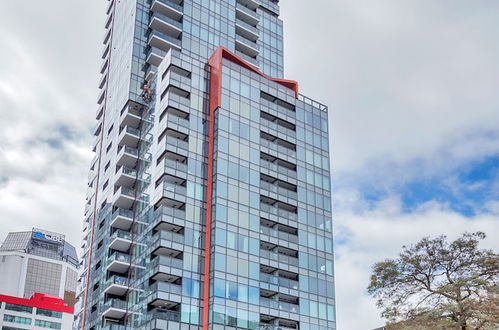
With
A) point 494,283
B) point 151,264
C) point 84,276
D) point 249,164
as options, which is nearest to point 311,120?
point 249,164

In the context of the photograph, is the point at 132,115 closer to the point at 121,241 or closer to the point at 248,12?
the point at 121,241

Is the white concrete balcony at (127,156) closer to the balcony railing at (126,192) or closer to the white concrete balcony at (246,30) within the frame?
the balcony railing at (126,192)

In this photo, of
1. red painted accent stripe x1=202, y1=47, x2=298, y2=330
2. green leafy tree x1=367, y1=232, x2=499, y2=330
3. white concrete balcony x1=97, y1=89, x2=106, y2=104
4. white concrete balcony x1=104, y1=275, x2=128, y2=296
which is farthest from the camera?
white concrete balcony x1=97, y1=89, x2=106, y2=104

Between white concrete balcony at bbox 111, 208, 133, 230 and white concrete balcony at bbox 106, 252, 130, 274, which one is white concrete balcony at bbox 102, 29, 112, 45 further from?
white concrete balcony at bbox 106, 252, 130, 274

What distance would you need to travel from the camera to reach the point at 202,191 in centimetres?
7538

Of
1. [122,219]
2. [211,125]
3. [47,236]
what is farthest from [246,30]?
[47,236]

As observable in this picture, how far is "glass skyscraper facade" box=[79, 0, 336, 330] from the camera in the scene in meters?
70.9

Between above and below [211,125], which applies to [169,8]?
above

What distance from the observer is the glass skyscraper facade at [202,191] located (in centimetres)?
7088

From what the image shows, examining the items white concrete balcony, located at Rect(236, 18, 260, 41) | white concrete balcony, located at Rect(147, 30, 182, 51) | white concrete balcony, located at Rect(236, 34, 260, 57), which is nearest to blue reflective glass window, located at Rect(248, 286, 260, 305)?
white concrete balcony, located at Rect(147, 30, 182, 51)

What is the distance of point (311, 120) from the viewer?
8925 centimetres

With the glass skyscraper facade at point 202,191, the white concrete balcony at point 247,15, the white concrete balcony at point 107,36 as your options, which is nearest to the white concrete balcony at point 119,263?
the glass skyscraper facade at point 202,191

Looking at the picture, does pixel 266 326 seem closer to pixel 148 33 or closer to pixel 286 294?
pixel 286 294

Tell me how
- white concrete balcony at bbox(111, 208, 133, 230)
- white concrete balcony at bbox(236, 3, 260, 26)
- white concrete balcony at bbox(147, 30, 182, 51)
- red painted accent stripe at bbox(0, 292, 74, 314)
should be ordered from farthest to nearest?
red painted accent stripe at bbox(0, 292, 74, 314), white concrete balcony at bbox(236, 3, 260, 26), white concrete balcony at bbox(147, 30, 182, 51), white concrete balcony at bbox(111, 208, 133, 230)
